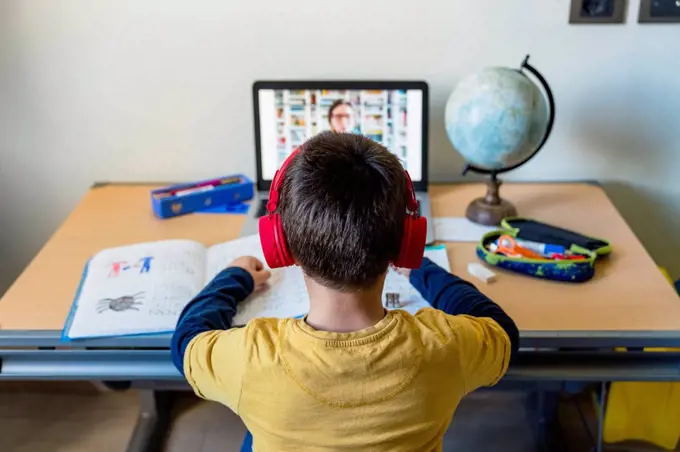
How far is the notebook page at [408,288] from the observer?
1135mm

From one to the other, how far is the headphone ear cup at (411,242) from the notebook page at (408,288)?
0.29 metres

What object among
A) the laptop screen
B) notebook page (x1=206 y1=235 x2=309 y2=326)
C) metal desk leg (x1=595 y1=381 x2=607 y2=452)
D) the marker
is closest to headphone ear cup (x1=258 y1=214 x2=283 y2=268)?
notebook page (x1=206 y1=235 x2=309 y2=326)

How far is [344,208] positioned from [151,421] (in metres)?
1.19

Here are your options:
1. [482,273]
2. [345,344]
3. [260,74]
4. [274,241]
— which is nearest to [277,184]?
[274,241]

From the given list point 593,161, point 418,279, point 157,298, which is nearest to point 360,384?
point 418,279

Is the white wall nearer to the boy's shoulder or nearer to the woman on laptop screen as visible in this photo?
the woman on laptop screen

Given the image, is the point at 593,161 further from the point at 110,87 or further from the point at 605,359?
the point at 110,87

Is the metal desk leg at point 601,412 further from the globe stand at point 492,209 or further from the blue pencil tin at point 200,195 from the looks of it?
the blue pencil tin at point 200,195

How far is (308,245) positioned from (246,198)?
795mm

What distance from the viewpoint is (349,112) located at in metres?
1.51

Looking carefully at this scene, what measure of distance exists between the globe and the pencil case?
134mm

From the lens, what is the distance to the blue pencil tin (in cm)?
148

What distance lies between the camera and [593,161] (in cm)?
166

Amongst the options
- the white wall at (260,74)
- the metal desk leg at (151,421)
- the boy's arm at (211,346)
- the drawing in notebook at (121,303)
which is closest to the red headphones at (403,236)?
the boy's arm at (211,346)
